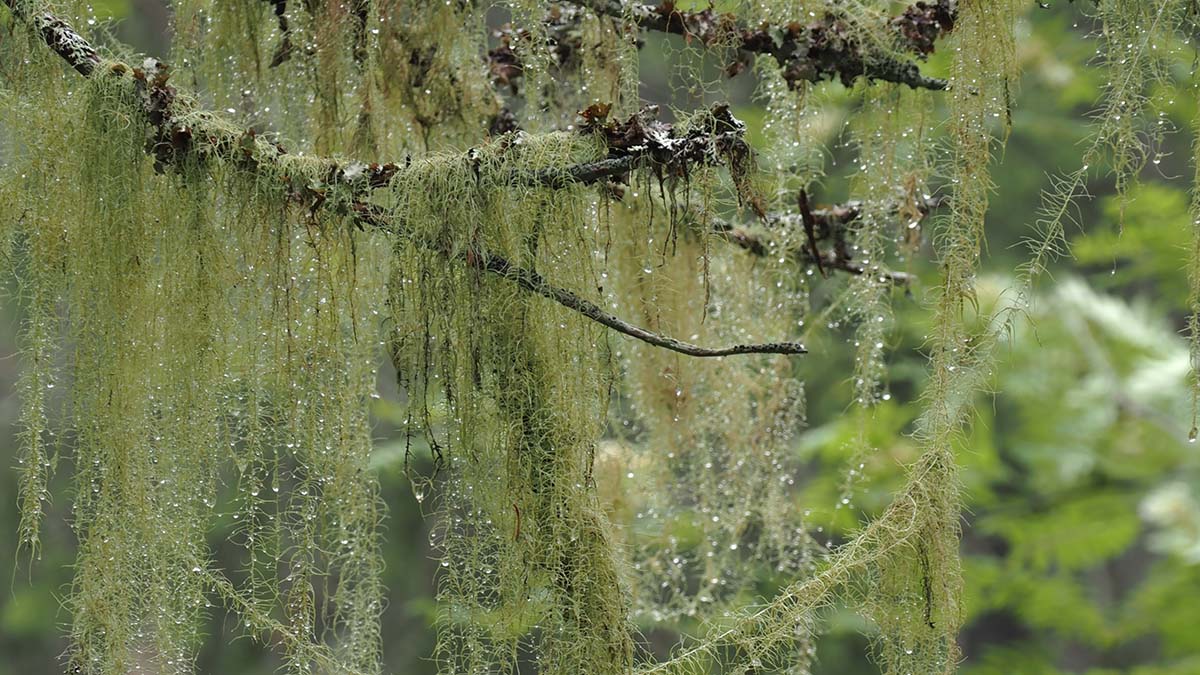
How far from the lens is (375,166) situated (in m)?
1.40

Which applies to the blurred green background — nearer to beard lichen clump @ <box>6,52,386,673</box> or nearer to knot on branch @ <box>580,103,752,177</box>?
beard lichen clump @ <box>6,52,386,673</box>

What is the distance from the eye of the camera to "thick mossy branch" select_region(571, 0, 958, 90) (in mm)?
1798

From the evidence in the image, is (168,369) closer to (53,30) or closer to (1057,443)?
(53,30)

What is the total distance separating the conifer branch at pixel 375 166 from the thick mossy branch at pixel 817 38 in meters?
0.54

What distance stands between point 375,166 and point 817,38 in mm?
787

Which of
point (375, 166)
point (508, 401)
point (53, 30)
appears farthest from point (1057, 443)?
point (53, 30)

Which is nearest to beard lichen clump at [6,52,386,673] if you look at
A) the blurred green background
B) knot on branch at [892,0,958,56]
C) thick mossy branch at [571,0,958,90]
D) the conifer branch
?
the conifer branch

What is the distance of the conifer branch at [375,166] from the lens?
1.30 m

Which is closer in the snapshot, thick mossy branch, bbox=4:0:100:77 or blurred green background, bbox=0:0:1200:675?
thick mossy branch, bbox=4:0:100:77

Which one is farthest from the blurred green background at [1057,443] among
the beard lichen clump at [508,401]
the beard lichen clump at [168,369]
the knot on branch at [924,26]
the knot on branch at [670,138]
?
the knot on branch at [670,138]

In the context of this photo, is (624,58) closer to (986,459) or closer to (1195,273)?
(1195,273)

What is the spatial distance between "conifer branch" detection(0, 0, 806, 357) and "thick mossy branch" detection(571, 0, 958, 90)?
1.77 ft

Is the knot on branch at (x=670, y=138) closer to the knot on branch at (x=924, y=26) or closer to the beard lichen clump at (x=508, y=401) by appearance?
the beard lichen clump at (x=508, y=401)

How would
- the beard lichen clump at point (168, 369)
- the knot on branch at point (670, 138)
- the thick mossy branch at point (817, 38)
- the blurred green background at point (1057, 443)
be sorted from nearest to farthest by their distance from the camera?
1. the knot on branch at point (670, 138)
2. the beard lichen clump at point (168, 369)
3. the thick mossy branch at point (817, 38)
4. the blurred green background at point (1057, 443)
